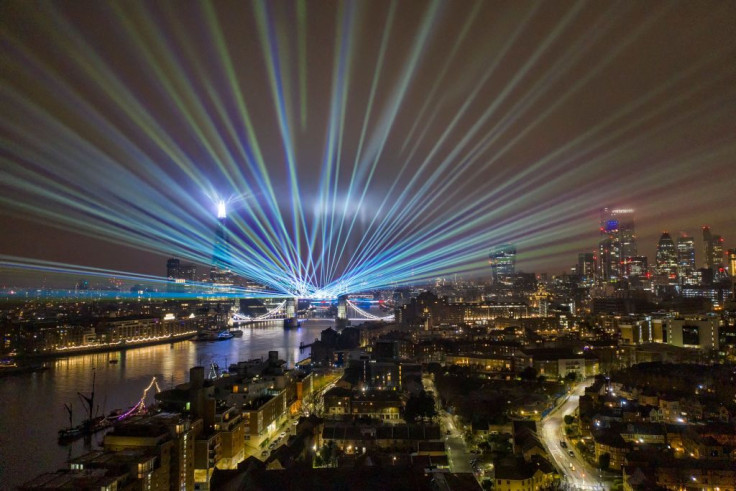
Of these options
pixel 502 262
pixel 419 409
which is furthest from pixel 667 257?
pixel 419 409

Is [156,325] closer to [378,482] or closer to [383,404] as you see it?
[383,404]

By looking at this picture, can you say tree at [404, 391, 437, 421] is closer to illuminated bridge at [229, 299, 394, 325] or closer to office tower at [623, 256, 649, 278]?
illuminated bridge at [229, 299, 394, 325]

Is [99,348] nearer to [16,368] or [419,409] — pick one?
[16,368]

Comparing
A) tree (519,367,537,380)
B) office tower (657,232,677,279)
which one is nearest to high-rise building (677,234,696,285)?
office tower (657,232,677,279)

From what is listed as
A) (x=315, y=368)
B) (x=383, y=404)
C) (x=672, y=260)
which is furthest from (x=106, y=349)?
(x=672, y=260)

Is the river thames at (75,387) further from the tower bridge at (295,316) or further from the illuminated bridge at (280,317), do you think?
the illuminated bridge at (280,317)

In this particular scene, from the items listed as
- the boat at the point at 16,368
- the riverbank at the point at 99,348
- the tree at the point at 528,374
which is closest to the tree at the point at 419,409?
the tree at the point at 528,374
